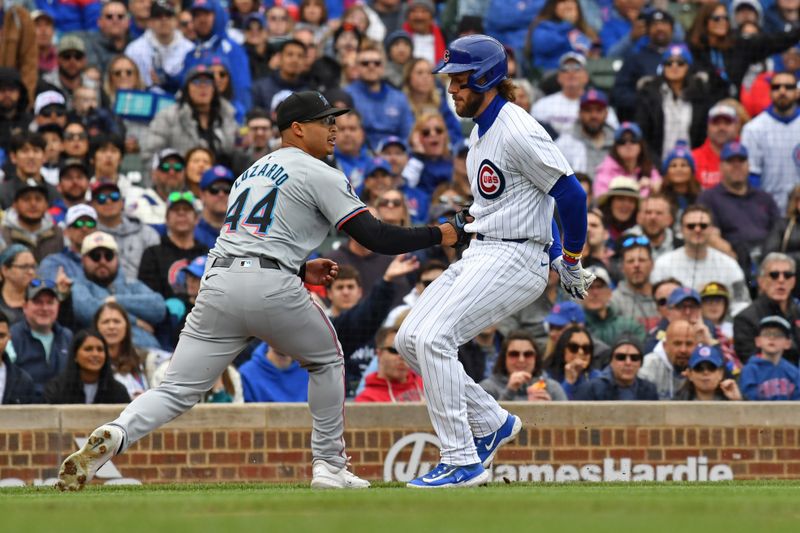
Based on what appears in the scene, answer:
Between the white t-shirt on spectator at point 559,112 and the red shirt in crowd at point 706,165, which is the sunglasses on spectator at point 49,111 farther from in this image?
the red shirt in crowd at point 706,165

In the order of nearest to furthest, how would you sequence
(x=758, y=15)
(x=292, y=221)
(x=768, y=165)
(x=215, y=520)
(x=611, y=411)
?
(x=215, y=520), (x=292, y=221), (x=611, y=411), (x=768, y=165), (x=758, y=15)

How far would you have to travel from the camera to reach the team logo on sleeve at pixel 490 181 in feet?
24.6

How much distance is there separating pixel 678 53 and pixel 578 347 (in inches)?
192

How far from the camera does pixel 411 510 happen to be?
19.8ft

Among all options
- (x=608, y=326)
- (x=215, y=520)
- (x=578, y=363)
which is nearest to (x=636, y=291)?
(x=608, y=326)

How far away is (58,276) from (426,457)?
328 cm

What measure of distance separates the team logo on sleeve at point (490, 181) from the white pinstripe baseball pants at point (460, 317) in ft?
0.79

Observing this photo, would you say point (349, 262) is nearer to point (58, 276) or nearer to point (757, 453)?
point (58, 276)

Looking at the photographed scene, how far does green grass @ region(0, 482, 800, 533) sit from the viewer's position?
5.34 m

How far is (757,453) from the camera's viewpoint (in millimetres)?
10000

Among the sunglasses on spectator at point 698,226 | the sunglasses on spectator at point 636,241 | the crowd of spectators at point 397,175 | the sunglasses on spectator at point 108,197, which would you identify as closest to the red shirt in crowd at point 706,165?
the crowd of spectators at point 397,175

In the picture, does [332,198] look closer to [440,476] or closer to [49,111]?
[440,476]

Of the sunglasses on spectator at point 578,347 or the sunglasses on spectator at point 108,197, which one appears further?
the sunglasses on spectator at point 108,197

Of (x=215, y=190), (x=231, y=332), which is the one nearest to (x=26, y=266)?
(x=215, y=190)
